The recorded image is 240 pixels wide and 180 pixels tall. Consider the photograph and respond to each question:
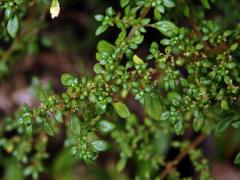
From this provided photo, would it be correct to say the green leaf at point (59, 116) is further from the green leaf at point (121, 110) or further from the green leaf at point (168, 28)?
the green leaf at point (168, 28)

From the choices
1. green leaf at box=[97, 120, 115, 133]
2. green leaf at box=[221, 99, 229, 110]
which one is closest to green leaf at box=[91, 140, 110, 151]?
green leaf at box=[97, 120, 115, 133]

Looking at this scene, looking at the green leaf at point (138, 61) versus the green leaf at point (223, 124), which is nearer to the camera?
the green leaf at point (138, 61)

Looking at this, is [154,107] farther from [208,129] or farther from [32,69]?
[32,69]

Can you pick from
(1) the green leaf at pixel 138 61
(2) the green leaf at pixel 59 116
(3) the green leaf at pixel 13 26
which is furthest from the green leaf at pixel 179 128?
(3) the green leaf at pixel 13 26

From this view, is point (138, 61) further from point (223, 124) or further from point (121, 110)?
point (223, 124)

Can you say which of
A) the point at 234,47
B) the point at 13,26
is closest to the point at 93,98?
the point at 13,26

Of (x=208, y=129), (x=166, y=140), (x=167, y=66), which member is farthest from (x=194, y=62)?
(x=166, y=140)

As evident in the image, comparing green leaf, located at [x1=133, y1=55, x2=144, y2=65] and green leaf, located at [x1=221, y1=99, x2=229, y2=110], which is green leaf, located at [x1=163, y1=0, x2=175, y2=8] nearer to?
green leaf, located at [x1=133, y1=55, x2=144, y2=65]
